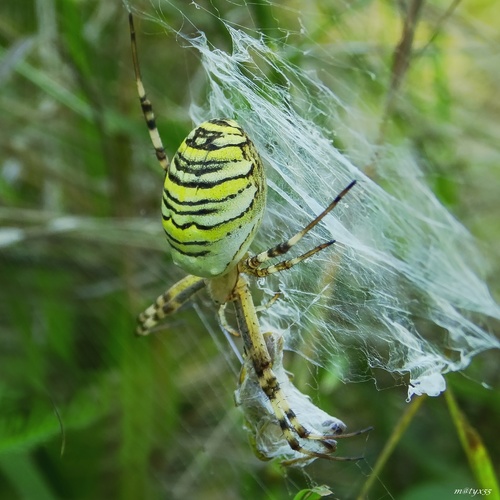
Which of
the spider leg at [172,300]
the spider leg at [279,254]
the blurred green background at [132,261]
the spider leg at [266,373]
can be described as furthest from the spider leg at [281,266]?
the blurred green background at [132,261]

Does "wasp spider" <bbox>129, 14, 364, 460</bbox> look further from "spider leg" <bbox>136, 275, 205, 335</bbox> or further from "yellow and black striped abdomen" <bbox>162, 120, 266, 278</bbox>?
"spider leg" <bbox>136, 275, 205, 335</bbox>

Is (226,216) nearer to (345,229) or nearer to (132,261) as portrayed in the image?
(345,229)

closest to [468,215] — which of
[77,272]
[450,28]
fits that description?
[450,28]

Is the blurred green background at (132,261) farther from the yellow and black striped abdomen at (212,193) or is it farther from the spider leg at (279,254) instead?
the yellow and black striped abdomen at (212,193)

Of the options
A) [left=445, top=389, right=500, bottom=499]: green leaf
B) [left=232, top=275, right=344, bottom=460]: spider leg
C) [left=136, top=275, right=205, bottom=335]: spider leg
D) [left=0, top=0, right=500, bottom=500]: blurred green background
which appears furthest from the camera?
[left=0, top=0, right=500, bottom=500]: blurred green background

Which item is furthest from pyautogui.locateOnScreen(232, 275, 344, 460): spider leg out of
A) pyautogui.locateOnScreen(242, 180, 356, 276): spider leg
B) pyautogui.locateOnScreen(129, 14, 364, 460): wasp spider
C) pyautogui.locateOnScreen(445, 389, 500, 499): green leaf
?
pyautogui.locateOnScreen(445, 389, 500, 499): green leaf

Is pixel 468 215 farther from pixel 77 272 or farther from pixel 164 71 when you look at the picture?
pixel 77 272

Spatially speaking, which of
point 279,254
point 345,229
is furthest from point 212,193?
point 345,229
